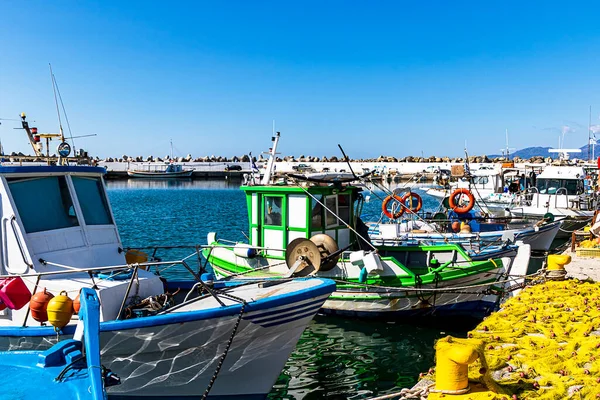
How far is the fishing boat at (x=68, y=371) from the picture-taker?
533 centimetres

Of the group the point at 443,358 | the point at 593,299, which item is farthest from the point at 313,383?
the point at 593,299

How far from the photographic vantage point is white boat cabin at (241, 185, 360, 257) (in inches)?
512

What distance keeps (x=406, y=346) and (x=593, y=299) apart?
399cm

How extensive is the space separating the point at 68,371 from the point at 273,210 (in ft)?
27.0

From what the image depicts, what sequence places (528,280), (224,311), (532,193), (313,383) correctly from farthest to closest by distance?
(532,193)
(528,280)
(313,383)
(224,311)

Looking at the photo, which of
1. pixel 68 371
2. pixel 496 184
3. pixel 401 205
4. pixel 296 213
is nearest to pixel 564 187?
pixel 496 184

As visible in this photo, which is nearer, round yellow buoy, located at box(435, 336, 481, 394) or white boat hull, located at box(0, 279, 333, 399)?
round yellow buoy, located at box(435, 336, 481, 394)

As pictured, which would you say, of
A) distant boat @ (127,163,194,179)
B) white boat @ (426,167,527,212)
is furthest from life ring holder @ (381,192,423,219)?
distant boat @ (127,163,194,179)

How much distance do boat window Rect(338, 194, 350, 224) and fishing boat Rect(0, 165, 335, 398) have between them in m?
5.54

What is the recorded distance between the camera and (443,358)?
507 centimetres

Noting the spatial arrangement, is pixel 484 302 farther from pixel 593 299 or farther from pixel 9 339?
pixel 9 339

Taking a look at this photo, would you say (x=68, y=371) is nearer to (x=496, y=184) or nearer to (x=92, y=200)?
(x=92, y=200)

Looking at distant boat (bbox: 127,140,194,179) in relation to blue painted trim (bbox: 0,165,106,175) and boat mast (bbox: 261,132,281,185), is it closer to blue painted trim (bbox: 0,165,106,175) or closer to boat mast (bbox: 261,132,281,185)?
boat mast (bbox: 261,132,281,185)

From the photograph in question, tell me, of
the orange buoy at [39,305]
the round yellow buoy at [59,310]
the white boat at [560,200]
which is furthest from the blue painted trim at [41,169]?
the white boat at [560,200]
